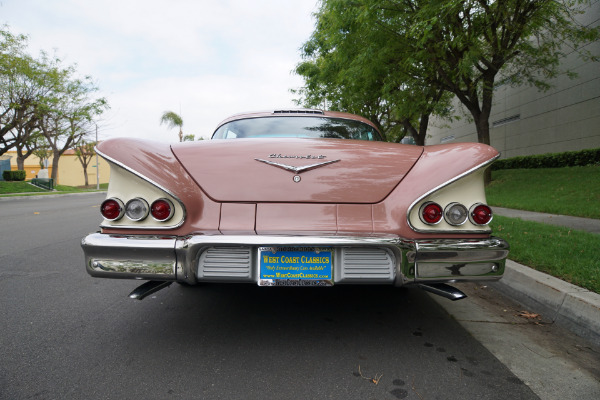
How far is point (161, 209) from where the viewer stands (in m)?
2.07

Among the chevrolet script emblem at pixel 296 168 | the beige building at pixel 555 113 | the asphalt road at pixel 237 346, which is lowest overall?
the asphalt road at pixel 237 346

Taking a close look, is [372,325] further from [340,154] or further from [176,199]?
[176,199]

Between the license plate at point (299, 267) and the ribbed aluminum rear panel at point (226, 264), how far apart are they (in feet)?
0.33

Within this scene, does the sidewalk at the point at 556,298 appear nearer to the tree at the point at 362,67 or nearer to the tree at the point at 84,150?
the tree at the point at 362,67

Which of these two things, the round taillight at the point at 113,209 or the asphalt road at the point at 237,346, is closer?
the asphalt road at the point at 237,346

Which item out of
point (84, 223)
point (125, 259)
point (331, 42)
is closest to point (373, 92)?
point (331, 42)

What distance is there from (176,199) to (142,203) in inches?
7.7

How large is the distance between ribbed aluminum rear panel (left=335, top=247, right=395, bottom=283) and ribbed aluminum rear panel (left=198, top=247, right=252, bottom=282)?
0.47 m

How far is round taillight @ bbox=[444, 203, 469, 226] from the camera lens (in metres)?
2.10

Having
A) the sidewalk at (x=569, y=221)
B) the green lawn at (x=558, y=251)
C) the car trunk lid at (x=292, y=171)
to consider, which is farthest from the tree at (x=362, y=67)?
the car trunk lid at (x=292, y=171)

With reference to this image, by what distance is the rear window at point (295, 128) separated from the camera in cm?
325

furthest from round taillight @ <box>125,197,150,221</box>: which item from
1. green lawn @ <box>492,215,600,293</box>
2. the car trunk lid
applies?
green lawn @ <box>492,215,600,293</box>

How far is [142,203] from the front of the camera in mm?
2072

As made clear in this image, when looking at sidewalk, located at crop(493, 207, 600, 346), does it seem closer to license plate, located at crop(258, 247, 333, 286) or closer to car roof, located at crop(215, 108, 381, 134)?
license plate, located at crop(258, 247, 333, 286)
